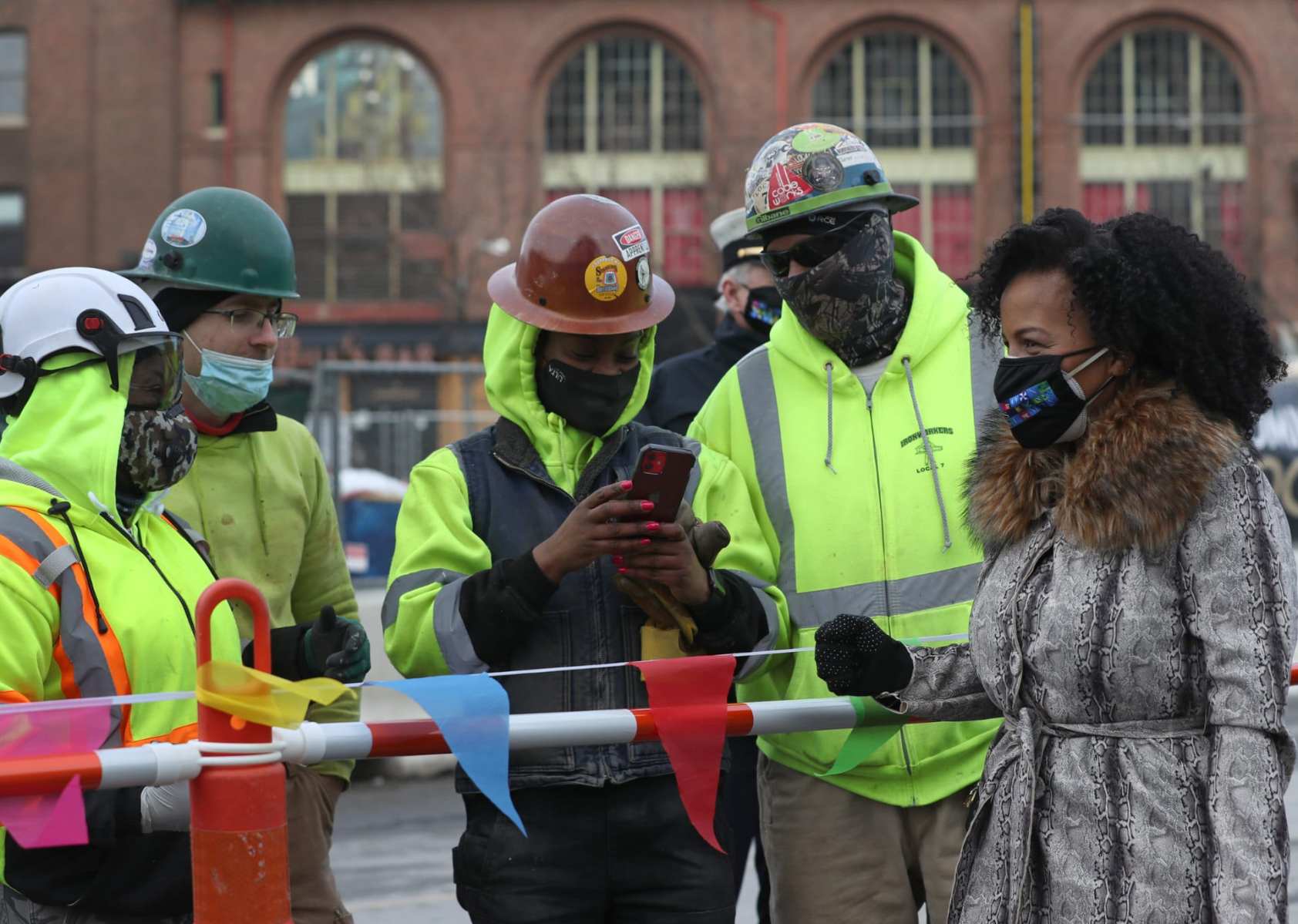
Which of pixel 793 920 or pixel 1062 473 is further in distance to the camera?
pixel 793 920

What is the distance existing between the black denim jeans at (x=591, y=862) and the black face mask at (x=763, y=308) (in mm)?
2914

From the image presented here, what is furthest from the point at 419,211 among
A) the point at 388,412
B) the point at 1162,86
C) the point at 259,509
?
the point at 259,509

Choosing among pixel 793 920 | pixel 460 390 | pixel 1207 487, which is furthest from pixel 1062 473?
pixel 460 390

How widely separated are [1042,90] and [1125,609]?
40.1 metres

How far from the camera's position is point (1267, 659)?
2.88 metres

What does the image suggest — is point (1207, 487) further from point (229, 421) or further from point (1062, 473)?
point (229, 421)

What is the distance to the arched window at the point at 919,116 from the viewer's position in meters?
41.0

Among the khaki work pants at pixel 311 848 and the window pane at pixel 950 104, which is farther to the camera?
the window pane at pixel 950 104

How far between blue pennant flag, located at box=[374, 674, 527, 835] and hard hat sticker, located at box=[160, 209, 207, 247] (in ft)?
5.50

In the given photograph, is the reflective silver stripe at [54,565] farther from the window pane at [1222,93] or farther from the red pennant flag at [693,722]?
the window pane at [1222,93]

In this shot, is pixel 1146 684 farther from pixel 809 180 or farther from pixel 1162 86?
pixel 1162 86

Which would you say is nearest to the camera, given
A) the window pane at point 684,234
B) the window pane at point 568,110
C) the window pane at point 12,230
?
the window pane at point 684,234

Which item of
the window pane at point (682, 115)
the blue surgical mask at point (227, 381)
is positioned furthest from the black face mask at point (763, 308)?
the window pane at point (682, 115)

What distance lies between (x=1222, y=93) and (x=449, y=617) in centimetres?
4228
